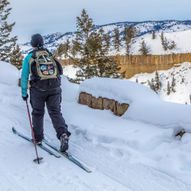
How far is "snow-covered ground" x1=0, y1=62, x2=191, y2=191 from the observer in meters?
5.22

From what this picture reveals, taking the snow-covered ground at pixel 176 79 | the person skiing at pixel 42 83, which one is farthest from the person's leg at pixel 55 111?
the snow-covered ground at pixel 176 79

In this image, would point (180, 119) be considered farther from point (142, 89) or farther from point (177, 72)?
point (177, 72)

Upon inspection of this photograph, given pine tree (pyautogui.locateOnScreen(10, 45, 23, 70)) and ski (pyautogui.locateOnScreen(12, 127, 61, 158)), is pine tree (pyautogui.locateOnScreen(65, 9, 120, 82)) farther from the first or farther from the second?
ski (pyautogui.locateOnScreen(12, 127, 61, 158))

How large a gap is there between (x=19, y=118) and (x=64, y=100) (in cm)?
231

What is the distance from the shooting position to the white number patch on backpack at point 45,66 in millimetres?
6426

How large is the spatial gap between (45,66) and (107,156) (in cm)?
169

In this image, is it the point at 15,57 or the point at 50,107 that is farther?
the point at 15,57

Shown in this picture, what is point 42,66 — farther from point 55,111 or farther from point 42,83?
point 55,111

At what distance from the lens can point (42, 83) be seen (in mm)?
6516

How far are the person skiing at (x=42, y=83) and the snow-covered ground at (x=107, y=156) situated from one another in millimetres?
428

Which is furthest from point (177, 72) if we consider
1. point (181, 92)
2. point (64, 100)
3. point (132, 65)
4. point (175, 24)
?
point (175, 24)

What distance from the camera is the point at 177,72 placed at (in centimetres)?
7556

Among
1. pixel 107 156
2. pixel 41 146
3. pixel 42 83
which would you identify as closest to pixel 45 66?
pixel 42 83

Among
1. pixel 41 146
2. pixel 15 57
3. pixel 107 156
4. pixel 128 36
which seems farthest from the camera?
pixel 128 36
